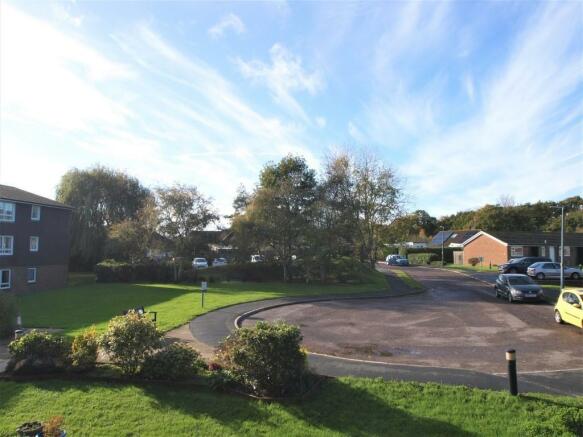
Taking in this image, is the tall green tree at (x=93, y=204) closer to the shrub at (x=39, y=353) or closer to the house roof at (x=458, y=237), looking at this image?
the shrub at (x=39, y=353)

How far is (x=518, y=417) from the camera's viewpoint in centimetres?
760

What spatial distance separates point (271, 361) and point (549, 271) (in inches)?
1362

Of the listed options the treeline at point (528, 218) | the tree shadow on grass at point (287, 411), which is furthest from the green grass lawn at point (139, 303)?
the treeline at point (528, 218)

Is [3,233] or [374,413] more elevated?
[3,233]

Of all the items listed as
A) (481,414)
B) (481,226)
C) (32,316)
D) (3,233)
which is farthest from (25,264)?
(481,226)

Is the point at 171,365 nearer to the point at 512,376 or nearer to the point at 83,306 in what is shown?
the point at 512,376

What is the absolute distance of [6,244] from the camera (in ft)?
105

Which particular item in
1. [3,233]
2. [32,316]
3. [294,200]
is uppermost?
[294,200]

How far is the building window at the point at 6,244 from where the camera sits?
31.7 meters

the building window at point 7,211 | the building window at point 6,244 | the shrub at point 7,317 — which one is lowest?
the shrub at point 7,317

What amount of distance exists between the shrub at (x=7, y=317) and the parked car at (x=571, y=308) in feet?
67.4

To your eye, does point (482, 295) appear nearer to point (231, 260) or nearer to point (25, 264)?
point (231, 260)

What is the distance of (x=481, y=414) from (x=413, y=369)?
284 cm

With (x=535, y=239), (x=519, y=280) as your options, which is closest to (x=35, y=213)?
(x=519, y=280)
